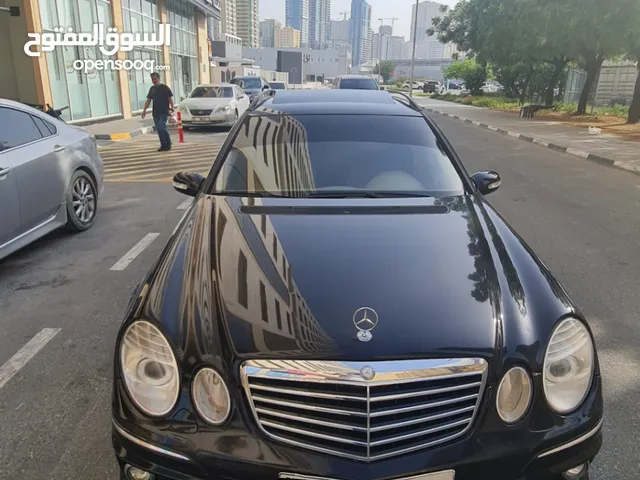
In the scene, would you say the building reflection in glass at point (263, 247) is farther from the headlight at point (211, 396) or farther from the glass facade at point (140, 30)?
the glass facade at point (140, 30)

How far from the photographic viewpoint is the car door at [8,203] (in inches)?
184

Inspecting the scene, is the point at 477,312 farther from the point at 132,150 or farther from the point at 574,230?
the point at 132,150

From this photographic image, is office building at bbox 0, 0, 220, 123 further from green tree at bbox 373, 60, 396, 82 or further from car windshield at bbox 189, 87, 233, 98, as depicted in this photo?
green tree at bbox 373, 60, 396, 82

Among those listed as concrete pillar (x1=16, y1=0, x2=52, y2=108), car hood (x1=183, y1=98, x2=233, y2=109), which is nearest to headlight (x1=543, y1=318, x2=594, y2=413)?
concrete pillar (x1=16, y1=0, x2=52, y2=108)

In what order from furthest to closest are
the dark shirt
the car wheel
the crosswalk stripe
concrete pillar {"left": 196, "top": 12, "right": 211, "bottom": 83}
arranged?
concrete pillar {"left": 196, "top": 12, "right": 211, "bottom": 83} < the dark shirt < the crosswalk stripe < the car wheel

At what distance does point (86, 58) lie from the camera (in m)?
18.4

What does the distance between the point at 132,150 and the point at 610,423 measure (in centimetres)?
1298

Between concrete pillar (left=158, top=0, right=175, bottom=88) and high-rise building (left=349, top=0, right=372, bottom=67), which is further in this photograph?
high-rise building (left=349, top=0, right=372, bottom=67)

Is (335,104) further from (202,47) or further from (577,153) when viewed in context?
(202,47)

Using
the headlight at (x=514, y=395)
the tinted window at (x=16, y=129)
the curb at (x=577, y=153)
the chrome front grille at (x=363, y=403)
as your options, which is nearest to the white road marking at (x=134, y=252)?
the tinted window at (x=16, y=129)

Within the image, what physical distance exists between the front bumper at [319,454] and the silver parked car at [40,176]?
12.0 ft

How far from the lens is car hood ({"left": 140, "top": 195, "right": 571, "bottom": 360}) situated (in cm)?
193

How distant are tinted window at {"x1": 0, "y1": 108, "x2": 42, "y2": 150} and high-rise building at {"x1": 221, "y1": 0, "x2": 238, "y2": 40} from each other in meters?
113

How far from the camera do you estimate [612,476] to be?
245 cm
